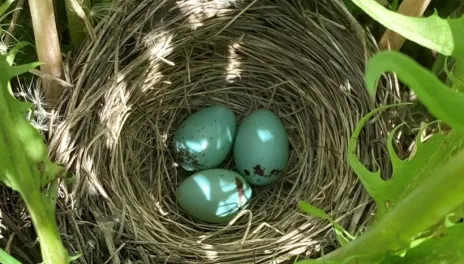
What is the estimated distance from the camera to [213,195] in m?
1.08

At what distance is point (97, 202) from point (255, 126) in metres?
0.28

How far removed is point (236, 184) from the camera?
1100mm

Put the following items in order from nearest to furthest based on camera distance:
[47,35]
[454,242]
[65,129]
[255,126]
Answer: [454,242] → [47,35] → [65,129] → [255,126]

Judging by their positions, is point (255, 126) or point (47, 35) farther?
point (255, 126)

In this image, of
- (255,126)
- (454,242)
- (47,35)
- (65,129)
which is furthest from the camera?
(255,126)

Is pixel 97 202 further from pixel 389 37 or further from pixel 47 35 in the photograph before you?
pixel 389 37

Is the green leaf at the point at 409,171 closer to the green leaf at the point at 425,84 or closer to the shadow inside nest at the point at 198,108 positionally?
the green leaf at the point at 425,84

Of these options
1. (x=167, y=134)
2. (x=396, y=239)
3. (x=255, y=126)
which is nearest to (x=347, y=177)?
(x=255, y=126)

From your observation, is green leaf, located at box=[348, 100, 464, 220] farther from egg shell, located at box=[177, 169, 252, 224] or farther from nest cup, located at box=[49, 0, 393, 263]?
egg shell, located at box=[177, 169, 252, 224]

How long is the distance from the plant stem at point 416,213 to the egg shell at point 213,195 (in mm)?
455

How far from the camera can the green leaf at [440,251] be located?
0.52 metres

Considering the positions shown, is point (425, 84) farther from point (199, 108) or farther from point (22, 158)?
point (199, 108)

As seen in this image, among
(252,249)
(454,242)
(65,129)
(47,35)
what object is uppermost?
(454,242)

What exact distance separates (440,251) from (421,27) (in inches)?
7.8
